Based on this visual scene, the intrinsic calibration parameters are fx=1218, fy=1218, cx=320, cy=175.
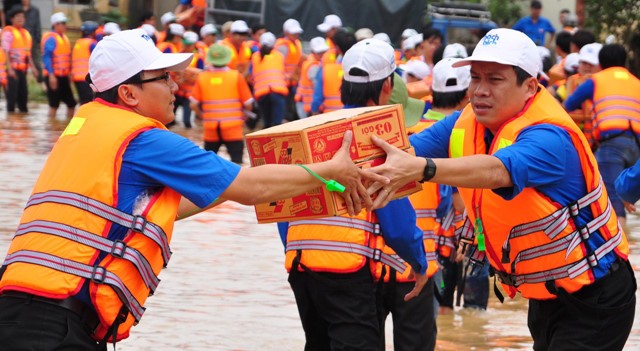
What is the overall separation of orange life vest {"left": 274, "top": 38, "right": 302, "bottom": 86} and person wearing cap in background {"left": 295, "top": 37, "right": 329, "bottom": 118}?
164cm

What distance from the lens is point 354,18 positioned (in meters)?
27.6

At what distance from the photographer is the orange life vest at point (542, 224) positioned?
17.0ft

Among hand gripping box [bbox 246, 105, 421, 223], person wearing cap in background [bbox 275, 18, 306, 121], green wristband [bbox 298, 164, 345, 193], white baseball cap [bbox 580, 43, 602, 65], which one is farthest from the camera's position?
person wearing cap in background [bbox 275, 18, 306, 121]

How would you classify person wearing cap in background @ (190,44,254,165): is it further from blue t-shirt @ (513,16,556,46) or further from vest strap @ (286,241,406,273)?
blue t-shirt @ (513,16,556,46)

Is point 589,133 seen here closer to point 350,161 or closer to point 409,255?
point 409,255

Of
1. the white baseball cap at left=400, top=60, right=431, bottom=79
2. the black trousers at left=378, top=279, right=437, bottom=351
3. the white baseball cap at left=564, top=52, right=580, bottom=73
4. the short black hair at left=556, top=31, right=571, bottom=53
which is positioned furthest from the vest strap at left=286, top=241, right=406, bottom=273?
the short black hair at left=556, top=31, right=571, bottom=53

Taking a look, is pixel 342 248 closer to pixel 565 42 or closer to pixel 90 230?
pixel 90 230

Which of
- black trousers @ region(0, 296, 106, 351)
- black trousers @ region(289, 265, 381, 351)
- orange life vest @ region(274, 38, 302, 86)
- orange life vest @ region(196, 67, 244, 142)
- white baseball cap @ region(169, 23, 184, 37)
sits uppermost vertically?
black trousers @ region(0, 296, 106, 351)

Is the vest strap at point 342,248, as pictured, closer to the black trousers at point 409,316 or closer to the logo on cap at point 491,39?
the black trousers at point 409,316

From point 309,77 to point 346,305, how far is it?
15.6m

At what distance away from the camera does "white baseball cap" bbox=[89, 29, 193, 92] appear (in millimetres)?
4711

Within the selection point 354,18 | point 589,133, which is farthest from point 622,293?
point 354,18

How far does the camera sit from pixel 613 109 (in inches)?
485

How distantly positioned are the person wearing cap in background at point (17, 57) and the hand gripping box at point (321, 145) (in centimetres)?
2027
